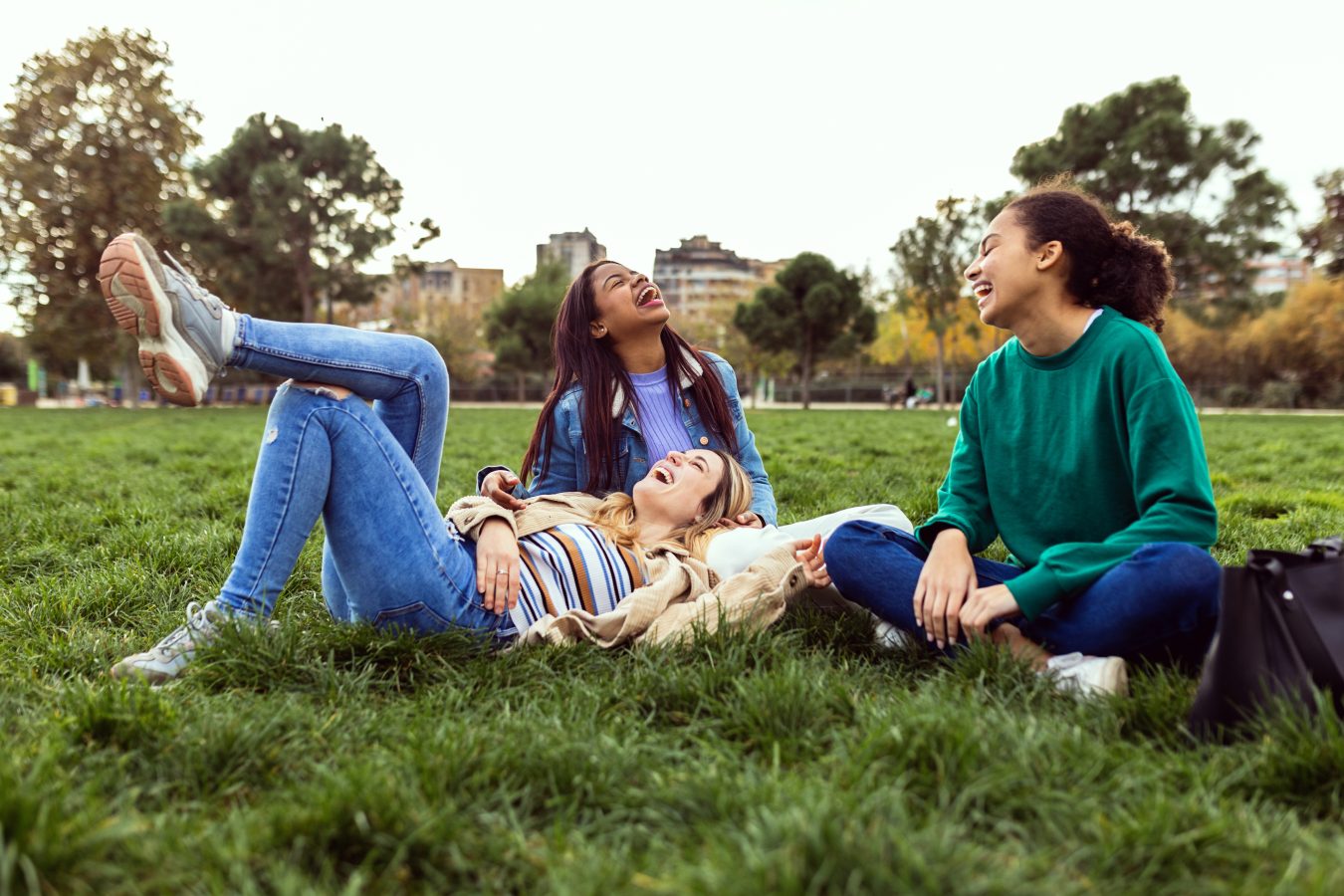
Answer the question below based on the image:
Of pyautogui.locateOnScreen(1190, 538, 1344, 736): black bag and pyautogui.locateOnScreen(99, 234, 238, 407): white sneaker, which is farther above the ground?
pyautogui.locateOnScreen(99, 234, 238, 407): white sneaker

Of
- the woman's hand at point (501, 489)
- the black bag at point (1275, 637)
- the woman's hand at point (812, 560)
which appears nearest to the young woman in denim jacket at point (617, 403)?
the woman's hand at point (501, 489)

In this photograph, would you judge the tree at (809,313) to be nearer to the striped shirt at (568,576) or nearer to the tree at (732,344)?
the tree at (732,344)

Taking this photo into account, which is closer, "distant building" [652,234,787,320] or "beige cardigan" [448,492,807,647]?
"beige cardigan" [448,492,807,647]

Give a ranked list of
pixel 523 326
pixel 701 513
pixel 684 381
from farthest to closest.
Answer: pixel 523 326 → pixel 684 381 → pixel 701 513

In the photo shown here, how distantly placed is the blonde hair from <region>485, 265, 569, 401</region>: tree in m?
35.3

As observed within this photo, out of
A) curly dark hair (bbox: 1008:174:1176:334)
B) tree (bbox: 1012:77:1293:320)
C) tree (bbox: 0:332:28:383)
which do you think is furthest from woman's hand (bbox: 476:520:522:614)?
tree (bbox: 0:332:28:383)

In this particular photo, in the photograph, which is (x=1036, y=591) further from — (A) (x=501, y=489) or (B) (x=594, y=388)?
(B) (x=594, y=388)

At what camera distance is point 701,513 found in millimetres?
3254

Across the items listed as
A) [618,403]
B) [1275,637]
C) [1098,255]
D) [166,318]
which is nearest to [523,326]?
[618,403]

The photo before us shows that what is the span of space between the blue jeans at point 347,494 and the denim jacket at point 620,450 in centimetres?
96

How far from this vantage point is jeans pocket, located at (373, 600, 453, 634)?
8.57 feet

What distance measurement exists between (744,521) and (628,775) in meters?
1.55

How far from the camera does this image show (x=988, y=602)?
2.36 meters

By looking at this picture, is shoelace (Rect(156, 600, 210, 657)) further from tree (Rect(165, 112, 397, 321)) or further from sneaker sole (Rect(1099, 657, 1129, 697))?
tree (Rect(165, 112, 397, 321))
